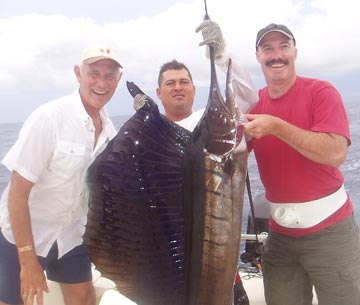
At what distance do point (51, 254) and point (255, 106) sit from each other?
56.5 inches

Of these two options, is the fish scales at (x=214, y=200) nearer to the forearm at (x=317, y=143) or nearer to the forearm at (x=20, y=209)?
the forearm at (x=317, y=143)

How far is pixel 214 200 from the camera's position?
66.8 inches

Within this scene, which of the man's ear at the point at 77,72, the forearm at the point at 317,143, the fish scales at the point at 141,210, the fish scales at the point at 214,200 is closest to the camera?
the fish scales at the point at 214,200

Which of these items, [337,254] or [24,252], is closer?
[24,252]

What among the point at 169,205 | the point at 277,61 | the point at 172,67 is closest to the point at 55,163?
the point at 169,205

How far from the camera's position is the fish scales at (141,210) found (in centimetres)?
181

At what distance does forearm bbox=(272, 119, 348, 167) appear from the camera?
1960mm

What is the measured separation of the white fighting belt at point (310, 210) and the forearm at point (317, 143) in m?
0.28

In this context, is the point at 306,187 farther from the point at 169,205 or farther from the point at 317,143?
the point at 169,205

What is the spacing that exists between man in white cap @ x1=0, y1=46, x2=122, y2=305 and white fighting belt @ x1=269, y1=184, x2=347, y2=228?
1066 millimetres

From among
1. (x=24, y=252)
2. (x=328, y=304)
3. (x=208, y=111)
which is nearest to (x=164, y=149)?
(x=208, y=111)

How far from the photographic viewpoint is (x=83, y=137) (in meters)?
2.24

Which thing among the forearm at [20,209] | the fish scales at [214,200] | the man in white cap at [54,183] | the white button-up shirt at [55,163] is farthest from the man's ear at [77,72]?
the fish scales at [214,200]

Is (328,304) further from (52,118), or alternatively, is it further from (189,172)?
(52,118)
